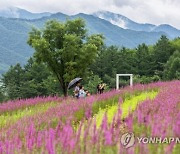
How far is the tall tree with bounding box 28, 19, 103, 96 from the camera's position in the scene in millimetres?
37250

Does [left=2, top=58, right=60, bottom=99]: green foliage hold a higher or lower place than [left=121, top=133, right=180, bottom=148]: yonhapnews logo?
lower

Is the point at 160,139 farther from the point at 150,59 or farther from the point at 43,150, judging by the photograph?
the point at 150,59

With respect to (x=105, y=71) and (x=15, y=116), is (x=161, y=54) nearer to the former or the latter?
(x=105, y=71)

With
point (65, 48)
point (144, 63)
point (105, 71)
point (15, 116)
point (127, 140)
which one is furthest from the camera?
point (105, 71)

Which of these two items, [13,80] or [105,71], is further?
[13,80]

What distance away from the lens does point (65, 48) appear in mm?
37562

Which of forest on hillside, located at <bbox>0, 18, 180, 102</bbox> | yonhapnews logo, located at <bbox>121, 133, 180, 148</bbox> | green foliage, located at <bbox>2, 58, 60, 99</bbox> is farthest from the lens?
forest on hillside, located at <bbox>0, 18, 180, 102</bbox>

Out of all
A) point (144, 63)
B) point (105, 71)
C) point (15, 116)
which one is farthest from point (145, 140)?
point (105, 71)

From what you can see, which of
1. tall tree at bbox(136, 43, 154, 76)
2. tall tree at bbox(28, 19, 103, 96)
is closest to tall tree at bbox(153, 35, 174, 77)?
tall tree at bbox(136, 43, 154, 76)

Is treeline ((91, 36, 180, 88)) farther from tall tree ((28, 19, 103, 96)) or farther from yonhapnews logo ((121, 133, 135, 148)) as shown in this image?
yonhapnews logo ((121, 133, 135, 148))

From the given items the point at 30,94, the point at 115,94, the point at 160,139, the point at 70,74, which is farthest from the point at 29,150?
the point at 30,94

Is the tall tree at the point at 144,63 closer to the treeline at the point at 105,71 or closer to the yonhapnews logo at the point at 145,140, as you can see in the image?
the treeline at the point at 105,71

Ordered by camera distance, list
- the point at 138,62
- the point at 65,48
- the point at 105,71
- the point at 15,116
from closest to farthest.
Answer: the point at 15,116, the point at 65,48, the point at 138,62, the point at 105,71

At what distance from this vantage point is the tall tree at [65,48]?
37.2 metres
